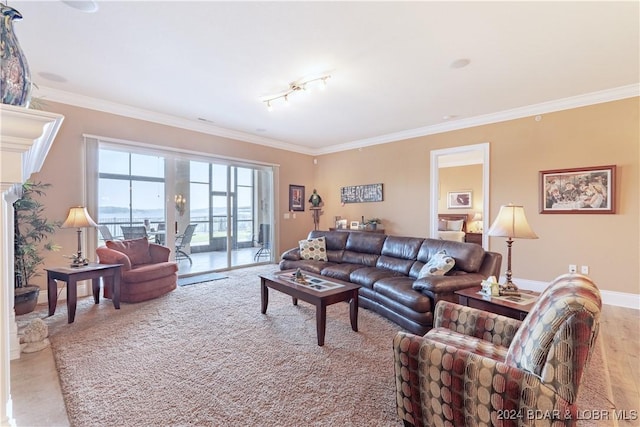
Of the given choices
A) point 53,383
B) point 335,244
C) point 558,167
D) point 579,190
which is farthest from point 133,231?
point 579,190

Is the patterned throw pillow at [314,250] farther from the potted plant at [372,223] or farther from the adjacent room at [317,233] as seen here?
the potted plant at [372,223]

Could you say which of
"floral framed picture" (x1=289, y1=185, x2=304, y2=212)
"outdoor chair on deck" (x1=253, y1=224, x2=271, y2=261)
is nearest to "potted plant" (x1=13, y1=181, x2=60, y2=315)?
"outdoor chair on deck" (x1=253, y1=224, x2=271, y2=261)

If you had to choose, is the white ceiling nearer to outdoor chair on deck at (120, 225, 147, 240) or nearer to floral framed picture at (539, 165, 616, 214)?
floral framed picture at (539, 165, 616, 214)

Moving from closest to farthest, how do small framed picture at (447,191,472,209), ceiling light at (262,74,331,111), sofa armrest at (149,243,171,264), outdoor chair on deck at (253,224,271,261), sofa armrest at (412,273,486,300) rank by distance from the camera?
1. sofa armrest at (412,273,486,300)
2. ceiling light at (262,74,331,111)
3. sofa armrest at (149,243,171,264)
4. outdoor chair on deck at (253,224,271,261)
5. small framed picture at (447,191,472,209)

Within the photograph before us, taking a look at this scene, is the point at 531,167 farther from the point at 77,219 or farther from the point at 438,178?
the point at 77,219

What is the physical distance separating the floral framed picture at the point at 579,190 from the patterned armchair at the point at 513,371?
132 inches

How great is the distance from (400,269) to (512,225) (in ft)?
5.26

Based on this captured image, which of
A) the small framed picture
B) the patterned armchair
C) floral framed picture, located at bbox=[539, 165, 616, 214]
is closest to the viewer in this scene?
the patterned armchair

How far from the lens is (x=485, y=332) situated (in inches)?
72.2

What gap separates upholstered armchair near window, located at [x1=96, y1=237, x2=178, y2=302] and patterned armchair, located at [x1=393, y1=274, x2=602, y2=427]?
11.4 feet

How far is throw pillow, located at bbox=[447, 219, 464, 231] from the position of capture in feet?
25.9

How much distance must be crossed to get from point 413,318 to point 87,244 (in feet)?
14.5

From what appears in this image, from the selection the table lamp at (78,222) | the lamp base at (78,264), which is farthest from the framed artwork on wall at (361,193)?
the lamp base at (78,264)

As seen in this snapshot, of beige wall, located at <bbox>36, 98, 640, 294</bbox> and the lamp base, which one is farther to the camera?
beige wall, located at <bbox>36, 98, 640, 294</bbox>
